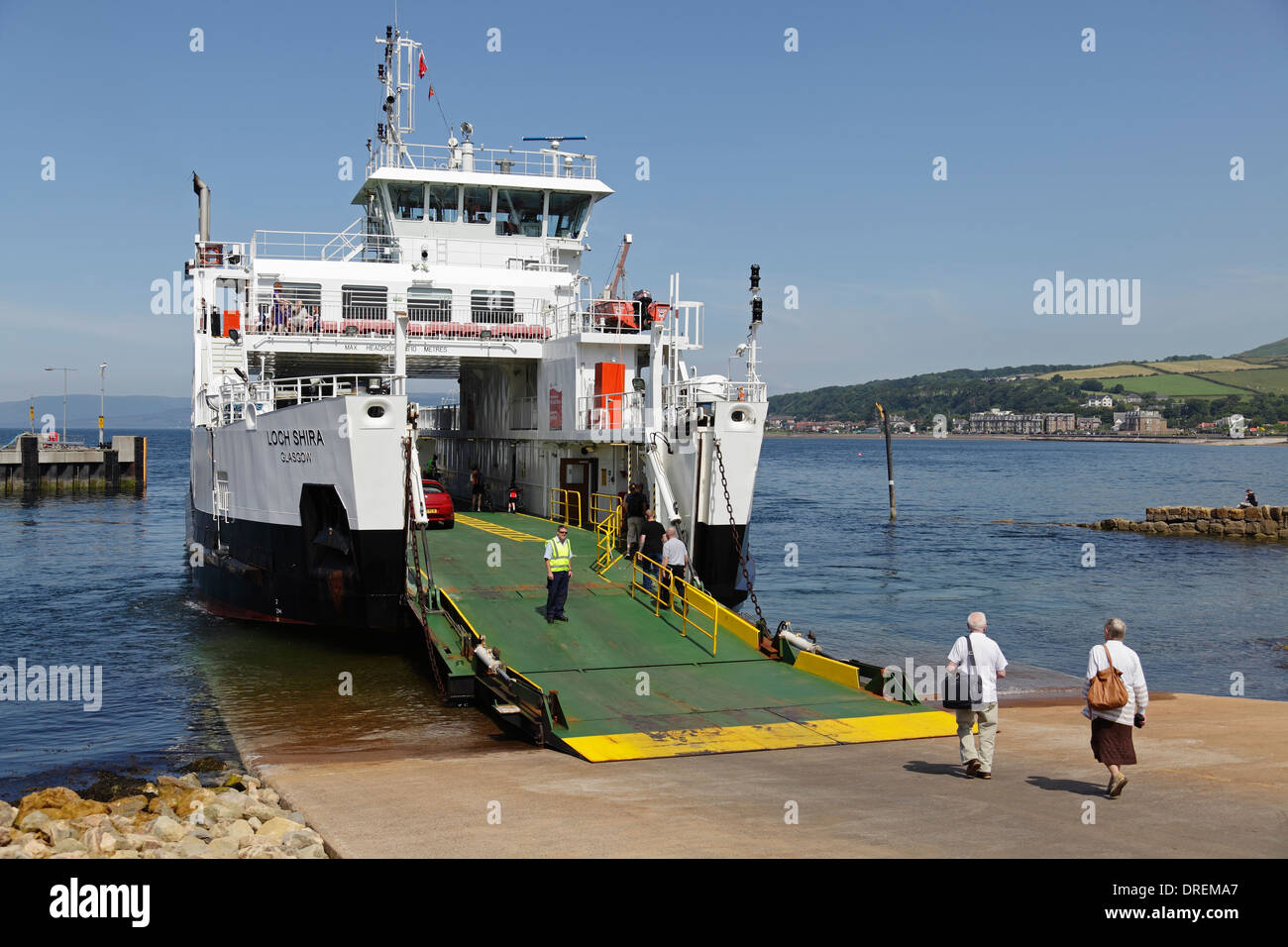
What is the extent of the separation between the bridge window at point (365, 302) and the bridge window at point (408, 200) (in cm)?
326

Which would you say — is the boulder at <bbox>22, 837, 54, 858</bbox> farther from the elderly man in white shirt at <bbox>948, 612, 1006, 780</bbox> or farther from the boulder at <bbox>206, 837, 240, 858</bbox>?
the elderly man in white shirt at <bbox>948, 612, 1006, 780</bbox>

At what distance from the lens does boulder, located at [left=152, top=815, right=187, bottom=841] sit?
8602mm

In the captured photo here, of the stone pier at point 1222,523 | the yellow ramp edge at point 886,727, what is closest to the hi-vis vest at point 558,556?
the yellow ramp edge at point 886,727

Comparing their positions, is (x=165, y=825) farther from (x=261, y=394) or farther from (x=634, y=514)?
(x=261, y=394)

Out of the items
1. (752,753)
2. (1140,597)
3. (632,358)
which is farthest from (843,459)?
(752,753)

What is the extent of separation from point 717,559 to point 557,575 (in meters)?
3.91

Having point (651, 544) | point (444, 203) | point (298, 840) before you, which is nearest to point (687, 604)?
point (651, 544)

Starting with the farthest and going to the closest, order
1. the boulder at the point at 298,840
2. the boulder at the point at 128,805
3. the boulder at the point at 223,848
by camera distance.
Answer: the boulder at the point at 128,805, the boulder at the point at 223,848, the boulder at the point at 298,840

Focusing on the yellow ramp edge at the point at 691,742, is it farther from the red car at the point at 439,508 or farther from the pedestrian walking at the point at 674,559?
the red car at the point at 439,508

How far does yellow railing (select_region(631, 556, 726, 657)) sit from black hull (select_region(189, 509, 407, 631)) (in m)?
3.73

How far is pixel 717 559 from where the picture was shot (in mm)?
17906

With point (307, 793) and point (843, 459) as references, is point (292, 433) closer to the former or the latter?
point (307, 793)

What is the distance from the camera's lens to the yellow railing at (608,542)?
17594 mm

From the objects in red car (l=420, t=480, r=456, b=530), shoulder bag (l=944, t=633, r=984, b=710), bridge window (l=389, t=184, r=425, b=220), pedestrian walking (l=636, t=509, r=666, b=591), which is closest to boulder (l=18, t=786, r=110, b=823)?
shoulder bag (l=944, t=633, r=984, b=710)
